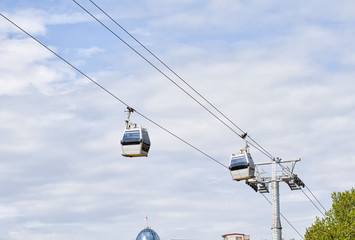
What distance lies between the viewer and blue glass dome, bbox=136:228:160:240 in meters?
167

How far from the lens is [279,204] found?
54.6m

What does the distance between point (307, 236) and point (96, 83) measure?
150 feet

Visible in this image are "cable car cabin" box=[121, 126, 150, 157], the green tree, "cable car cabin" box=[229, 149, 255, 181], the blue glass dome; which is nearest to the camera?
"cable car cabin" box=[121, 126, 150, 157]

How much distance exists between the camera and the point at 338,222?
69875mm

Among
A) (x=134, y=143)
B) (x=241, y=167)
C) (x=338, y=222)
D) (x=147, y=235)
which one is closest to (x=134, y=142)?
(x=134, y=143)

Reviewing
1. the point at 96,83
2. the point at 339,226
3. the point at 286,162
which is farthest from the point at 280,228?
the point at 96,83

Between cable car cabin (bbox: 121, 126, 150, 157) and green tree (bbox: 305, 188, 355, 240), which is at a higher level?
green tree (bbox: 305, 188, 355, 240)

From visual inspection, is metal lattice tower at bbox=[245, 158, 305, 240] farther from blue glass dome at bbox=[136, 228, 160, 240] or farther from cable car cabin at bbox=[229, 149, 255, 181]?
blue glass dome at bbox=[136, 228, 160, 240]

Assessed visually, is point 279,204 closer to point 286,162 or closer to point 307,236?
point 286,162

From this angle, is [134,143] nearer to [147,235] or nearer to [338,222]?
[338,222]

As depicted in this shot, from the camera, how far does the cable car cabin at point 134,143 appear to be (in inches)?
1298

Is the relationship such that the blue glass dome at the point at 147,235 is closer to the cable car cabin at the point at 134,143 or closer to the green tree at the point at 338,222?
the green tree at the point at 338,222

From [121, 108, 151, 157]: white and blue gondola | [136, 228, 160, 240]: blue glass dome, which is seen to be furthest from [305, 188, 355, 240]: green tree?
[136, 228, 160, 240]: blue glass dome

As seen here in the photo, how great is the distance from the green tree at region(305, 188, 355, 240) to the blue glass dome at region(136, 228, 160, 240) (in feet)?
324
